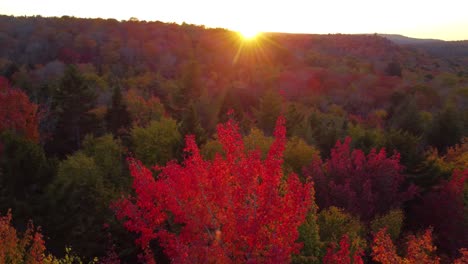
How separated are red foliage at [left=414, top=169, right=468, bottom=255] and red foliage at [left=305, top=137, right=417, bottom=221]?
1.98 meters

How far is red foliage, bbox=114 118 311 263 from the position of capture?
16625mm

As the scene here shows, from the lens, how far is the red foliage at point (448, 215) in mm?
27719

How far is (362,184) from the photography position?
89.0 ft

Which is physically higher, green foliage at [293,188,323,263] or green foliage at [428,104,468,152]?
green foliage at [293,188,323,263]

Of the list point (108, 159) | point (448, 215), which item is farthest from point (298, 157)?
point (108, 159)

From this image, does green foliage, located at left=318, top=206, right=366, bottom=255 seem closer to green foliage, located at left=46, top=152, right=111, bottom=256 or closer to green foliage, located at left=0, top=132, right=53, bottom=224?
green foliage, located at left=46, top=152, right=111, bottom=256

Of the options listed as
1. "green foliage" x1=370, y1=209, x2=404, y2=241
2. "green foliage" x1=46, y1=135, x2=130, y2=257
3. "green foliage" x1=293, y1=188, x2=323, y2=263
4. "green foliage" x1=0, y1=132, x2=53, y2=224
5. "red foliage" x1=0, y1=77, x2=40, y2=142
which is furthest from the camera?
"red foliage" x1=0, y1=77, x2=40, y2=142

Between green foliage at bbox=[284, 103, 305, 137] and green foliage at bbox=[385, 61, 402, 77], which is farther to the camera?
green foliage at bbox=[385, 61, 402, 77]

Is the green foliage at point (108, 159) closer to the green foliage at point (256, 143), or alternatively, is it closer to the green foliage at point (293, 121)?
the green foliage at point (256, 143)

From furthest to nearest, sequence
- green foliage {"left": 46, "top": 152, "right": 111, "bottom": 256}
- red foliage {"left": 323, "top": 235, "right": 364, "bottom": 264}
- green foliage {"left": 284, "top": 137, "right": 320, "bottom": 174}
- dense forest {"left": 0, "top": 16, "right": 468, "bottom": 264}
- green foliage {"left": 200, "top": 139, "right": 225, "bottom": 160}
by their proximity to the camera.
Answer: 1. green foliage {"left": 284, "top": 137, "right": 320, "bottom": 174}
2. green foliage {"left": 200, "top": 139, "right": 225, "bottom": 160}
3. green foliage {"left": 46, "top": 152, "right": 111, "bottom": 256}
4. dense forest {"left": 0, "top": 16, "right": 468, "bottom": 264}
5. red foliage {"left": 323, "top": 235, "right": 364, "bottom": 264}

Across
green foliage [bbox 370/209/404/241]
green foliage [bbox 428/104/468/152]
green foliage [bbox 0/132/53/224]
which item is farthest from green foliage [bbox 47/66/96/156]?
green foliage [bbox 428/104/468/152]

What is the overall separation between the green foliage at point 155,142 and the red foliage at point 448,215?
2007 cm

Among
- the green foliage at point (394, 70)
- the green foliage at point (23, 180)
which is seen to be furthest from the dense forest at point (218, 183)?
the green foliage at point (394, 70)

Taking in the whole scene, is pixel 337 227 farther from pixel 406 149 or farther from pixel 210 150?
pixel 406 149
